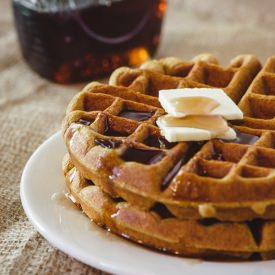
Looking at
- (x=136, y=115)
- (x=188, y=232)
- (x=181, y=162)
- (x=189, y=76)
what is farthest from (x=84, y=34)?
(x=188, y=232)

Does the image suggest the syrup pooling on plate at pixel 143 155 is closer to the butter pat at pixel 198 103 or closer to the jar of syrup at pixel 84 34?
the butter pat at pixel 198 103

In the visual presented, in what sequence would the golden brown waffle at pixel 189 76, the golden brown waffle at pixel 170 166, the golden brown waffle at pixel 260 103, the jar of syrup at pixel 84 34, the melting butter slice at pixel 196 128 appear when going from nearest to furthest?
the golden brown waffle at pixel 170 166, the melting butter slice at pixel 196 128, the golden brown waffle at pixel 260 103, the golden brown waffle at pixel 189 76, the jar of syrup at pixel 84 34

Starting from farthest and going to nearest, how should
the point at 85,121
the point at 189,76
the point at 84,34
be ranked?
the point at 84,34 < the point at 189,76 < the point at 85,121

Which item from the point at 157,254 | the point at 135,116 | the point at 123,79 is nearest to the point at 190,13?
the point at 123,79

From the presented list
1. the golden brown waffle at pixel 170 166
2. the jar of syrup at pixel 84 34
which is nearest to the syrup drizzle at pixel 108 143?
the golden brown waffle at pixel 170 166

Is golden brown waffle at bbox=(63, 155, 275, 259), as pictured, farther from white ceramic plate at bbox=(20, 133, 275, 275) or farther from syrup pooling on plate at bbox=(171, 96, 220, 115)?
syrup pooling on plate at bbox=(171, 96, 220, 115)

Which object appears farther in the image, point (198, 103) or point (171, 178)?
point (198, 103)

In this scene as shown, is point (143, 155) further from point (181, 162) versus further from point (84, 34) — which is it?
point (84, 34)
